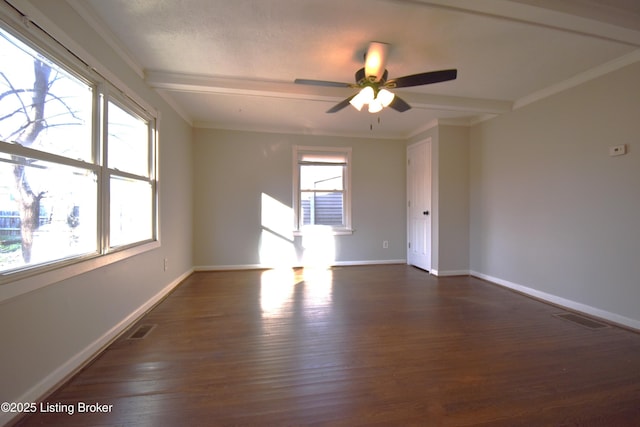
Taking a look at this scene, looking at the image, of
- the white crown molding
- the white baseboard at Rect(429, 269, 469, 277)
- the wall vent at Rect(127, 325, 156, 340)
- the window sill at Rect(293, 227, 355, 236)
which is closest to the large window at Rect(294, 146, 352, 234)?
the window sill at Rect(293, 227, 355, 236)

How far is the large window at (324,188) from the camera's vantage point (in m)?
4.95

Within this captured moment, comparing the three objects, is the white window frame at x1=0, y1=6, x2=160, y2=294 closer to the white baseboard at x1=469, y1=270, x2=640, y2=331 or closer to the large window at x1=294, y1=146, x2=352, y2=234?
the large window at x1=294, y1=146, x2=352, y2=234

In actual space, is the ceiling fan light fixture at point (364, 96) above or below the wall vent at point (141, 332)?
above

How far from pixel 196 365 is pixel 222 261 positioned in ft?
9.61

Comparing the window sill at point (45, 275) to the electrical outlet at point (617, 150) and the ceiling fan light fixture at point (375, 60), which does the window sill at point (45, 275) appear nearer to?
the ceiling fan light fixture at point (375, 60)

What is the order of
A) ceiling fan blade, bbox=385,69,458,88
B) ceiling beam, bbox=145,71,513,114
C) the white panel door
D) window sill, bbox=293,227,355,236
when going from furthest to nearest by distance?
1. window sill, bbox=293,227,355,236
2. the white panel door
3. ceiling beam, bbox=145,71,513,114
4. ceiling fan blade, bbox=385,69,458,88

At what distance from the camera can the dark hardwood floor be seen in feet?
4.74

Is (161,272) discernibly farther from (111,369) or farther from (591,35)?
(591,35)

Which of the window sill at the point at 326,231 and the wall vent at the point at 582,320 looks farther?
the window sill at the point at 326,231

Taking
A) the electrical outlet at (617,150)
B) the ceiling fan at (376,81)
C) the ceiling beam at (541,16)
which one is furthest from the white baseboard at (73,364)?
the electrical outlet at (617,150)

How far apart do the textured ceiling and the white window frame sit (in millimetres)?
398

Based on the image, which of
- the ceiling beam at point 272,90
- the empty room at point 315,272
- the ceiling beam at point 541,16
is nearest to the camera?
the empty room at point 315,272

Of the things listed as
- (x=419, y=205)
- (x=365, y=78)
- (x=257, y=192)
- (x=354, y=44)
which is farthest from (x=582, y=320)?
(x=257, y=192)

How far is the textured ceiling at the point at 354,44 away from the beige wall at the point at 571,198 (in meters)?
0.32
